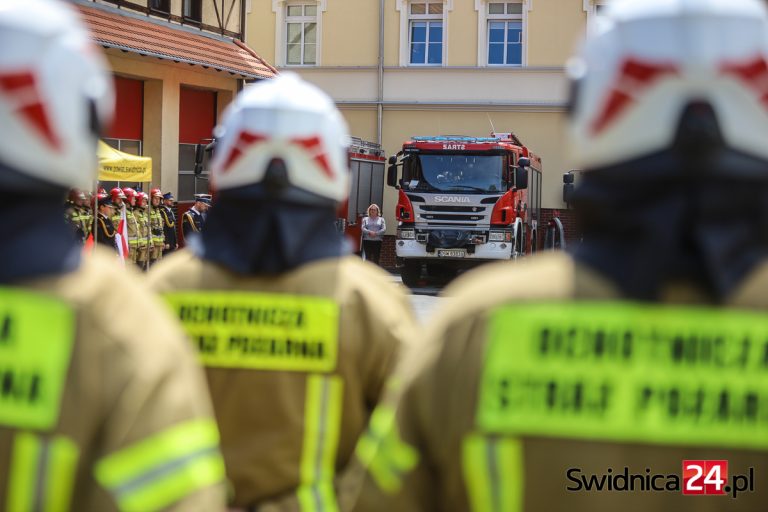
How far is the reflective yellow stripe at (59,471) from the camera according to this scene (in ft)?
5.67

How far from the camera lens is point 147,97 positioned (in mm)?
24438

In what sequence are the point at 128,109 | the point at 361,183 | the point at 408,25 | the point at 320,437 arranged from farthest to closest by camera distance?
the point at 408,25
the point at 361,183
the point at 128,109
the point at 320,437

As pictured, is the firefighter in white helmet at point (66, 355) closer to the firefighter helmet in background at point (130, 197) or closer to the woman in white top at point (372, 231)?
the firefighter helmet in background at point (130, 197)

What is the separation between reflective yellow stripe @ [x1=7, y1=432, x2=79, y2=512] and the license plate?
20178 mm

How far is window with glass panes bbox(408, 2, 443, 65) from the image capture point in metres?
31.8

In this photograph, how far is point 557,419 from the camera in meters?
1.80

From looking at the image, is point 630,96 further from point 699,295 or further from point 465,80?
point 465,80

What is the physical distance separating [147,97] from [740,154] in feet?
77.4

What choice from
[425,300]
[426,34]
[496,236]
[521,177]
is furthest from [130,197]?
[426,34]

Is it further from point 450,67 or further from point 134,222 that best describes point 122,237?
point 450,67

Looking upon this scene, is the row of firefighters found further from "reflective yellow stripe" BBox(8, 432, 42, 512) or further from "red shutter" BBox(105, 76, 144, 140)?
"reflective yellow stripe" BBox(8, 432, 42, 512)

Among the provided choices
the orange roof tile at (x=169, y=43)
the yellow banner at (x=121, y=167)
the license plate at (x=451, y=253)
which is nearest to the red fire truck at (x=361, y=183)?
the license plate at (x=451, y=253)

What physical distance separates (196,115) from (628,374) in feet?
83.4

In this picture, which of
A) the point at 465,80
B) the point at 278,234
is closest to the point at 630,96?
the point at 278,234
